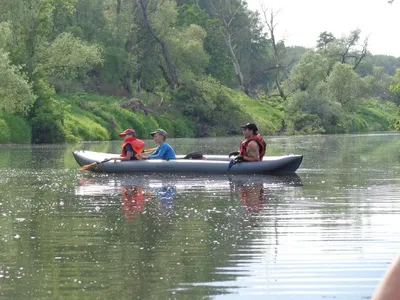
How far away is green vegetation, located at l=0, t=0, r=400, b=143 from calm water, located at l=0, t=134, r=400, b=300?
22274 mm

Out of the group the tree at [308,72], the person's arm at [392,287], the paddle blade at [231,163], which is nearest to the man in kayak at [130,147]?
the paddle blade at [231,163]

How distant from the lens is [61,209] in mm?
12758

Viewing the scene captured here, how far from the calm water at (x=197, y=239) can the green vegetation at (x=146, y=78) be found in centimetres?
2227

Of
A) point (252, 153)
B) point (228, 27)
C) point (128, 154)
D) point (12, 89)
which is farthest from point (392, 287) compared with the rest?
point (228, 27)

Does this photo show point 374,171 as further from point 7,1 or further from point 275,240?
point 7,1

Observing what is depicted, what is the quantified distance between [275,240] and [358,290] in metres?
2.55

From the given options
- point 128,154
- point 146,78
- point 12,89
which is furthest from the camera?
point 146,78

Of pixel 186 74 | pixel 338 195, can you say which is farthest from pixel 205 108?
pixel 338 195

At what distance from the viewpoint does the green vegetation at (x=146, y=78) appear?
138 ft

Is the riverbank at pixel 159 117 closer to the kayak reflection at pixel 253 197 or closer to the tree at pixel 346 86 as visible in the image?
the tree at pixel 346 86


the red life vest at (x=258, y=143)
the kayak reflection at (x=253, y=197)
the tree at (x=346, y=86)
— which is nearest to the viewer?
the kayak reflection at (x=253, y=197)

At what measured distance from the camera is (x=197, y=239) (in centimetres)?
938

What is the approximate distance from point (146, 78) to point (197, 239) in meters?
51.6

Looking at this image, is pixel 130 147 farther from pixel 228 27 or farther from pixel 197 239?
pixel 228 27
